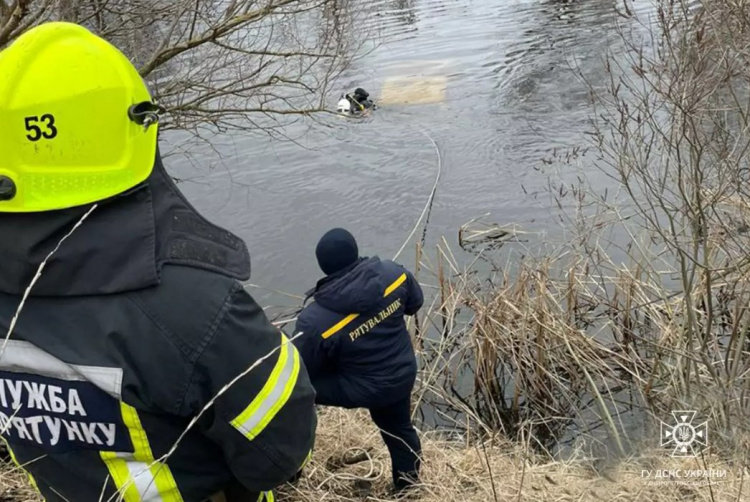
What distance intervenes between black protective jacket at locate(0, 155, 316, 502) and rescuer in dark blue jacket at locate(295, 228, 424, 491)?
1.61 m

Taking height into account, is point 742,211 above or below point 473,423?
above

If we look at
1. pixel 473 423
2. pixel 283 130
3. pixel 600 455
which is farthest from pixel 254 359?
pixel 283 130

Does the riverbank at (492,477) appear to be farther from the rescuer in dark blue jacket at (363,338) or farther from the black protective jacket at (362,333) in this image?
the black protective jacket at (362,333)

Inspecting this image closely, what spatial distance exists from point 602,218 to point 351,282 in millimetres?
5247

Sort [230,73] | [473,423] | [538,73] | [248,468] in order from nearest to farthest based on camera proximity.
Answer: [248,468] → [473,423] → [230,73] → [538,73]

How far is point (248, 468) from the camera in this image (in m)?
1.63

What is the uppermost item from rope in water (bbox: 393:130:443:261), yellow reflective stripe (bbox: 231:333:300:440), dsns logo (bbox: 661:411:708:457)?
yellow reflective stripe (bbox: 231:333:300:440)

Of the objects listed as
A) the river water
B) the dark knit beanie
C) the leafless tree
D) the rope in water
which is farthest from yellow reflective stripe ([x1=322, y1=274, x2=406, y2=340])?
the rope in water

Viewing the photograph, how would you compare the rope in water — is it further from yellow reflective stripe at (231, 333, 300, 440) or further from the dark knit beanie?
yellow reflective stripe at (231, 333, 300, 440)

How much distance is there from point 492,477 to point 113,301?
83.2 inches

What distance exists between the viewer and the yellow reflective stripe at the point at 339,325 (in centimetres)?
330

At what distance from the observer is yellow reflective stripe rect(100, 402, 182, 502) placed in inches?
62.1

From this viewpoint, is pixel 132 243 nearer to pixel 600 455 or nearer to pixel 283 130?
pixel 600 455

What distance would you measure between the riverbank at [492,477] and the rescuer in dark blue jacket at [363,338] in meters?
0.26
